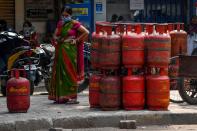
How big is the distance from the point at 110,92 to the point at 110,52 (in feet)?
2.04

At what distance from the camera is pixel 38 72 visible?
12.4 meters

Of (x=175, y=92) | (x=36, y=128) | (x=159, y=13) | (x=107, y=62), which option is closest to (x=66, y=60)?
(x=107, y=62)

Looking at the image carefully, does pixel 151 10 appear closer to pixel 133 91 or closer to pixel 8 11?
pixel 8 11

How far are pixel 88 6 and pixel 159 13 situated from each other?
7.96 ft

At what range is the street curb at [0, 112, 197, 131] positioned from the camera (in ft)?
28.4

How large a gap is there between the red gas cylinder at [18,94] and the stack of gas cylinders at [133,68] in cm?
117

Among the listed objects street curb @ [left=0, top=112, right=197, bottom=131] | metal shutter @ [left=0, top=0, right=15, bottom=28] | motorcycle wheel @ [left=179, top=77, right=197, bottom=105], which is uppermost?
metal shutter @ [left=0, top=0, right=15, bottom=28]

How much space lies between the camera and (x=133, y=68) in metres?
9.35

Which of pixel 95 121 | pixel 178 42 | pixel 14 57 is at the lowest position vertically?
pixel 95 121

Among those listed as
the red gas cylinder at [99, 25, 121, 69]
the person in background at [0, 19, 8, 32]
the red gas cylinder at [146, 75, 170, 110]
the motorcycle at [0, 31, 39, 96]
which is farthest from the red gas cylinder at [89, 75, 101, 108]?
the person in background at [0, 19, 8, 32]

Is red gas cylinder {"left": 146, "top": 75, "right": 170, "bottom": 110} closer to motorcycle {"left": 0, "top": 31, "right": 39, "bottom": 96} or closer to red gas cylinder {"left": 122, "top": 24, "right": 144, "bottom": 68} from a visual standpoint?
red gas cylinder {"left": 122, "top": 24, "right": 144, "bottom": 68}

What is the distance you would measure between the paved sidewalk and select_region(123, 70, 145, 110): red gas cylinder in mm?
156

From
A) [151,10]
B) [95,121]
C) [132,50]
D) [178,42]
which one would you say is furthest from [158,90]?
[151,10]

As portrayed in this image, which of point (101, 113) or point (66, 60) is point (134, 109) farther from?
point (66, 60)
